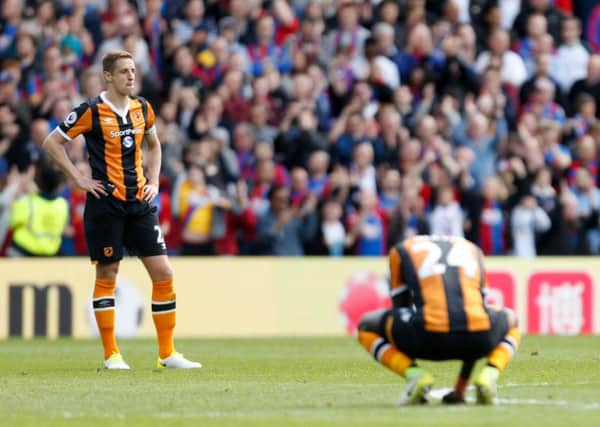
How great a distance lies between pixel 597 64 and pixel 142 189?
11673 millimetres

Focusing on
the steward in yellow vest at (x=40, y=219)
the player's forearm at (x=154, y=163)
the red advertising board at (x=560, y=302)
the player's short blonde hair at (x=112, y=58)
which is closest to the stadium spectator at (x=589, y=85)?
the red advertising board at (x=560, y=302)

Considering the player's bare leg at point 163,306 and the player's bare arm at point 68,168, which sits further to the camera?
the player's bare leg at point 163,306

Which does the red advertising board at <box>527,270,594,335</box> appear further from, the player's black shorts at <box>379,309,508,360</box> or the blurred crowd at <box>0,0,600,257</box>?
the player's black shorts at <box>379,309,508,360</box>

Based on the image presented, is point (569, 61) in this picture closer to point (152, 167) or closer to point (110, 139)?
point (152, 167)

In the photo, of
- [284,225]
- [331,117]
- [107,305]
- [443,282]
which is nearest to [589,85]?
[331,117]

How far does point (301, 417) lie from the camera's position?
8320 mm

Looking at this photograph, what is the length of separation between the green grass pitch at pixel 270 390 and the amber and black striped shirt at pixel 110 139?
1.48 meters

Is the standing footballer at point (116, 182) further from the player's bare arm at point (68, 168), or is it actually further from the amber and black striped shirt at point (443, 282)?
the amber and black striped shirt at point (443, 282)

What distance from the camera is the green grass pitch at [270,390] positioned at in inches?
324

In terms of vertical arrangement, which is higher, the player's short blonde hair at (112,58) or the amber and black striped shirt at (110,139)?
the player's short blonde hair at (112,58)

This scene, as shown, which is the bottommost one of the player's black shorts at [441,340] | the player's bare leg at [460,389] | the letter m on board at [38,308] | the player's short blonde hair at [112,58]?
the letter m on board at [38,308]

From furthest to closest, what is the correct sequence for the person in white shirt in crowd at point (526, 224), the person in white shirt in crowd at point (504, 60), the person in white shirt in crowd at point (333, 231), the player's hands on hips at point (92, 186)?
the person in white shirt in crowd at point (504, 60) < the person in white shirt in crowd at point (526, 224) < the person in white shirt in crowd at point (333, 231) < the player's hands on hips at point (92, 186)

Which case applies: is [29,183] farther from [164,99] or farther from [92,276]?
[164,99]

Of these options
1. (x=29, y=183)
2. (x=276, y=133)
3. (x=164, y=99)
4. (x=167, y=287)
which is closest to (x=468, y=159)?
(x=276, y=133)
